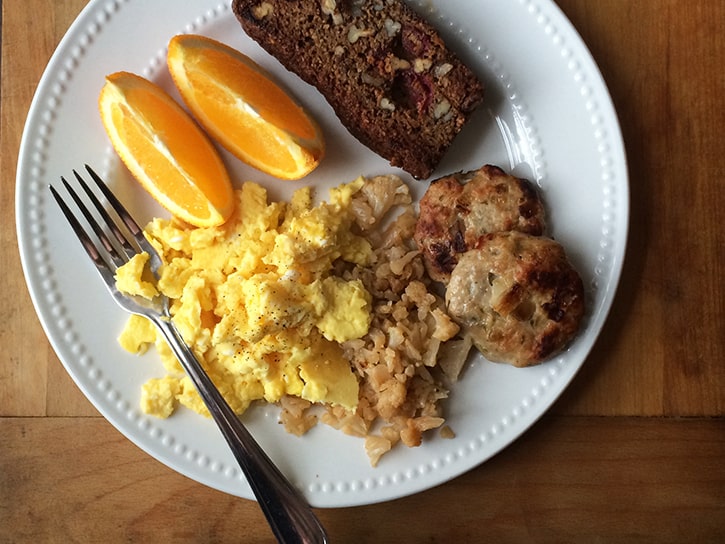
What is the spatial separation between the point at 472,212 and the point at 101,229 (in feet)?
4.33

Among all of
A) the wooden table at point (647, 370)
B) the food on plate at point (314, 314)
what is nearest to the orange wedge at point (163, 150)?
the food on plate at point (314, 314)

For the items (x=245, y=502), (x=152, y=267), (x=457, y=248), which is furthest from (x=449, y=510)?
(x=152, y=267)

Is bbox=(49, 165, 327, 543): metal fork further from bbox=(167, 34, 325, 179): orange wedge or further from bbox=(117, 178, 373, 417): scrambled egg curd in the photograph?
bbox=(167, 34, 325, 179): orange wedge

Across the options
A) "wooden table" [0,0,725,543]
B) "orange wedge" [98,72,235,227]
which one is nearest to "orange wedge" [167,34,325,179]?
"orange wedge" [98,72,235,227]

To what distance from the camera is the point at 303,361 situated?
231 centimetres

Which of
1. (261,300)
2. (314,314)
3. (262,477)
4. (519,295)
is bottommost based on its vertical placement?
(262,477)

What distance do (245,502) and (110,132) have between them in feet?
4.71

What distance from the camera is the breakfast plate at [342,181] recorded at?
2.31 m

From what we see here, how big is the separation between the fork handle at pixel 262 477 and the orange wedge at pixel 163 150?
0.49 meters

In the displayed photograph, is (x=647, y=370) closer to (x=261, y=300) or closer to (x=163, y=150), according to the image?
(x=261, y=300)

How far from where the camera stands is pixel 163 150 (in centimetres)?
233

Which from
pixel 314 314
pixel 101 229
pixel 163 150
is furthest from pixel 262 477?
pixel 163 150

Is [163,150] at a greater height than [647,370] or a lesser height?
greater

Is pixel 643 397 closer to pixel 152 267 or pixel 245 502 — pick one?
pixel 245 502
